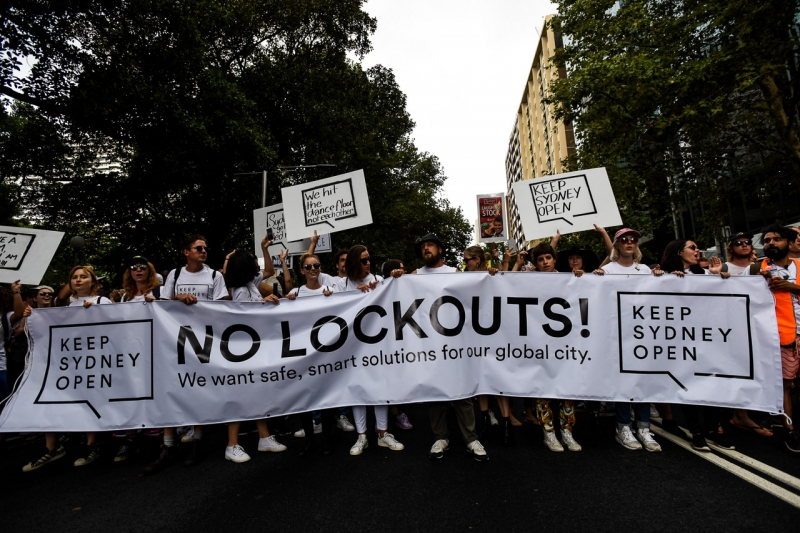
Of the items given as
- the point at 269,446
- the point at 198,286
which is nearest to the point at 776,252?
the point at 269,446

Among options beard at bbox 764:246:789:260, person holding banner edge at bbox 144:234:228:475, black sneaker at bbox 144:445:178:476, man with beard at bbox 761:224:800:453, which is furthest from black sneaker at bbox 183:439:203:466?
beard at bbox 764:246:789:260

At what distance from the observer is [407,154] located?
103 feet

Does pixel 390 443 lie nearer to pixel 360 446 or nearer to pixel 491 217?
pixel 360 446

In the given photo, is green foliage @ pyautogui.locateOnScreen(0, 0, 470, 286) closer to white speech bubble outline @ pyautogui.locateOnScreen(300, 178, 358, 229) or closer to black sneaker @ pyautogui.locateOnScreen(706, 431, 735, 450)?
white speech bubble outline @ pyautogui.locateOnScreen(300, 178, 358, 229)

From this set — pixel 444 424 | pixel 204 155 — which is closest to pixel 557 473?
pixel 444 424

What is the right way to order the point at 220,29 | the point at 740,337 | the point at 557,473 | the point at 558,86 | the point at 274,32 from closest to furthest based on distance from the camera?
the point at 557,473 < the point at 740,337 < the point at 558,86 < the point at 220,29 < the point at 274,32

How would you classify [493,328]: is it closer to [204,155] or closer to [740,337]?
[740,337]

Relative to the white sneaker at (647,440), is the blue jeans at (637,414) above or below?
above

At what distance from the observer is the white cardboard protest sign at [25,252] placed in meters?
5.16

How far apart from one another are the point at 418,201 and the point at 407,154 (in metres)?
3.22

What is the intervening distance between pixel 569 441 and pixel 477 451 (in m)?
0.84

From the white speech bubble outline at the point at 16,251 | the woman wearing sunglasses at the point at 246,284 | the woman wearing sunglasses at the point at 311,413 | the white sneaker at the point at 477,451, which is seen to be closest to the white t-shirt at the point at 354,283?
the woman wearing sunglasses at the point at 311,413

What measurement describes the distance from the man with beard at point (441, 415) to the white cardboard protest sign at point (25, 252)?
3777 millimetres

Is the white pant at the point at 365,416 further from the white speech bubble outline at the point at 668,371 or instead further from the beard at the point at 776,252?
the beard at the point at 776,252
